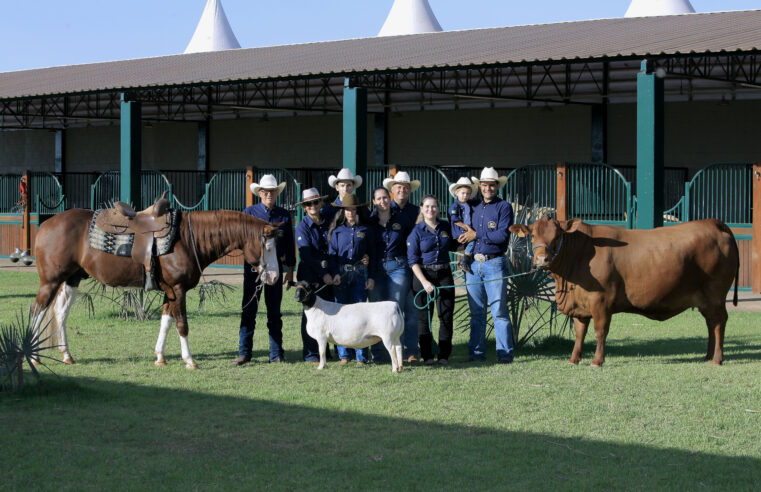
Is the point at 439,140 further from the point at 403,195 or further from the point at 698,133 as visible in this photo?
the point at 403,195

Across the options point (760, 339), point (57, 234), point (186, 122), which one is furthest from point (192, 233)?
point (186, 122)

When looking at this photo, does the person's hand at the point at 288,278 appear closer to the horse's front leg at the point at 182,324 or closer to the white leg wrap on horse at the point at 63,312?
the horse's front leg at the point at 182,324

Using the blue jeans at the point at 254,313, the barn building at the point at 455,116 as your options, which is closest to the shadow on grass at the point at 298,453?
the blue jeans at the point at 254,313

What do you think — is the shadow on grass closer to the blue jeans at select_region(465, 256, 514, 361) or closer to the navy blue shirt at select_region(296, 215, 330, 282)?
the navy blue shirt at select_region(296, 215, 330, 282)

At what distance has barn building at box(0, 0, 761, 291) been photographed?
15586mm

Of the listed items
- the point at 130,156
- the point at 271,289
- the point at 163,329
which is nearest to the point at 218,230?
the point at 271,289

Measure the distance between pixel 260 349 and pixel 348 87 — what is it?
845cm

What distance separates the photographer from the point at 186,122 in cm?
3153

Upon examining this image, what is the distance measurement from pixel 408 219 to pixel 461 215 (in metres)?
0.48

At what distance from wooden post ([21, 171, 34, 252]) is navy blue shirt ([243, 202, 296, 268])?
14024 millimetres

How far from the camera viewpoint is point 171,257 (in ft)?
27.7

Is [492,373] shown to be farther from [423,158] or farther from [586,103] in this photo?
[423,158]

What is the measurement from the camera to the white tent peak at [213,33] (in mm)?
37906

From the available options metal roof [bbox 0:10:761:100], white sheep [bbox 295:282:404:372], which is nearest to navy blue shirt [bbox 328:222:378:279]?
white sheep [bbox 295:282:404:372]
